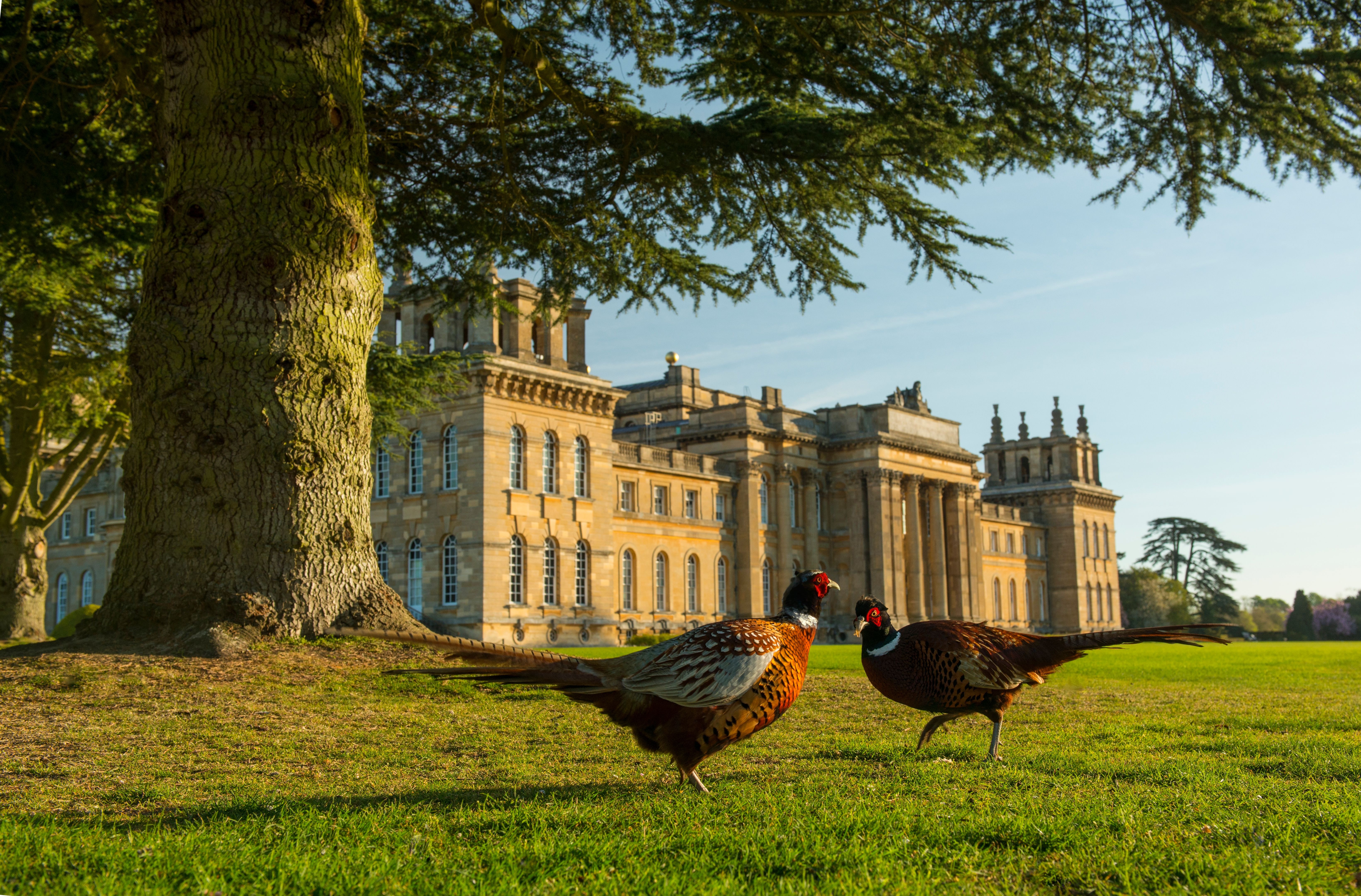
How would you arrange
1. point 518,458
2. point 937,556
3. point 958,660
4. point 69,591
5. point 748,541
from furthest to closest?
Answer: point 937,556, point 69,591, point 748,541, point 518,458, point 958,660

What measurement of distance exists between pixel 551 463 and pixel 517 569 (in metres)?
4.19

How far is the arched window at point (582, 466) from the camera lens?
4184cm

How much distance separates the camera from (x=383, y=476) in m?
40.3

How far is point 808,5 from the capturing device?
1174 centimetres

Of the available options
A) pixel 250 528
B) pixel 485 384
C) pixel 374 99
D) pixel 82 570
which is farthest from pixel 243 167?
pixel 82 570

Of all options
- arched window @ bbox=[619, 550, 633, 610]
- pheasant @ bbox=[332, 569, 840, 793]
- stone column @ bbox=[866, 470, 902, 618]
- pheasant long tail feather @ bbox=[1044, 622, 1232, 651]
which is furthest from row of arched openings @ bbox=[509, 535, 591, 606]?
pheasant @ bbox=[332, 569, 840, 793]

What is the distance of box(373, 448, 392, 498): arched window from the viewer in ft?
132

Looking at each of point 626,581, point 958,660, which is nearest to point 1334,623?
point 626,581

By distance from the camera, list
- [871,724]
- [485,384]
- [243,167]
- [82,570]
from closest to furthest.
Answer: [871,724]
[243,167]
[485,384]
[82,570]

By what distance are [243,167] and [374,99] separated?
16.2 ft

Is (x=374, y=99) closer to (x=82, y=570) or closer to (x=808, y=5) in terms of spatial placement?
(x=808, y=5)

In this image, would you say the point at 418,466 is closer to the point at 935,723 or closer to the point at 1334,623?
the point at 935,723

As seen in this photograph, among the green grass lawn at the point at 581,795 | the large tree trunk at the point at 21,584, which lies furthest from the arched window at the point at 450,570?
the green grass lawn at the point at 581,795

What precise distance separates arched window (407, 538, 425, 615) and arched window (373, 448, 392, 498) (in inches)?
84.5
